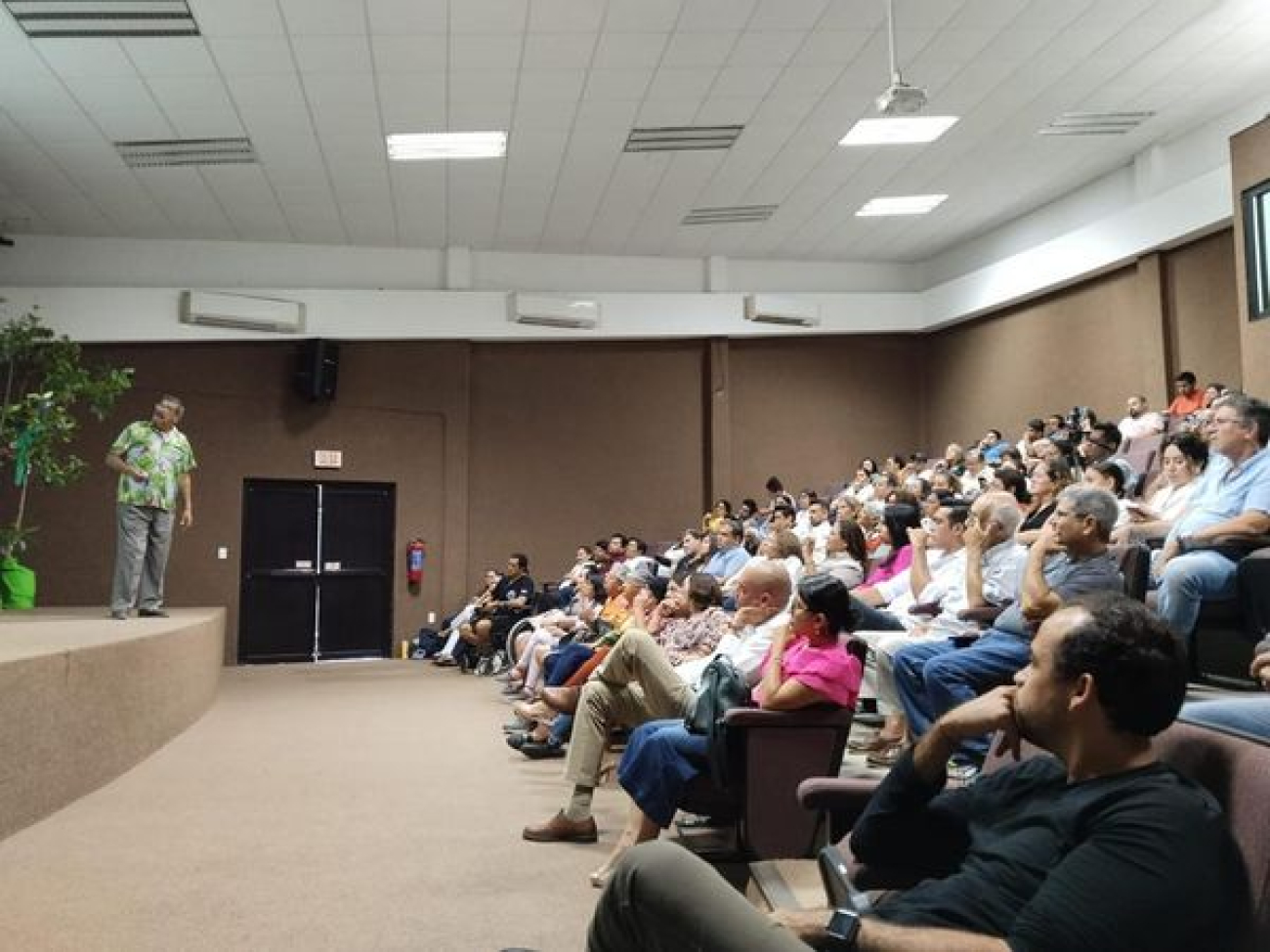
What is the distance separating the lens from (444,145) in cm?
705

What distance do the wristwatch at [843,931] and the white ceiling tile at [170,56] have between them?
5.91m

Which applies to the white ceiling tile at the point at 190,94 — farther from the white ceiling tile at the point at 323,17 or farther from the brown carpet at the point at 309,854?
the brown carpet at the point at 309,854

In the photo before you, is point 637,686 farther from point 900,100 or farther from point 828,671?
point 900,100

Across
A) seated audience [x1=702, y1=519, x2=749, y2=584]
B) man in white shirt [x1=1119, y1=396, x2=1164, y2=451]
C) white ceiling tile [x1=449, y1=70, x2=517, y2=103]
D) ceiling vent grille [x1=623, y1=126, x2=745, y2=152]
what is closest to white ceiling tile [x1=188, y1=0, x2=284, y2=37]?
white ceiling tile [x1=449, y1=70, x2=517, y2=103]

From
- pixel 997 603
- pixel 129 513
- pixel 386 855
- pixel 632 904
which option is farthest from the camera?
pixel 129 513

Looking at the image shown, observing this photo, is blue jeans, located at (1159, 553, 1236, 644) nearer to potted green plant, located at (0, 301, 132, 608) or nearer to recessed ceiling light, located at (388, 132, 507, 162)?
recessed ceiling light, located at (388, 132, 507, 162)

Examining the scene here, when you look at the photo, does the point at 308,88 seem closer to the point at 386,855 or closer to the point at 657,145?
the point at 657,145

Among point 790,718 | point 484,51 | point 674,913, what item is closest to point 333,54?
point 484,51

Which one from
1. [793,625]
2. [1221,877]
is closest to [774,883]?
[793,625]

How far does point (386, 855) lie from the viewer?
2.93m

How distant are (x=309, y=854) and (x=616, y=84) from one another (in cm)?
498

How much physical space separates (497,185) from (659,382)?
302 cm

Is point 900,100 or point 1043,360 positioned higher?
point 900,100

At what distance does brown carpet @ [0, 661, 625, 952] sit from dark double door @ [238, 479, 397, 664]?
4270mm
